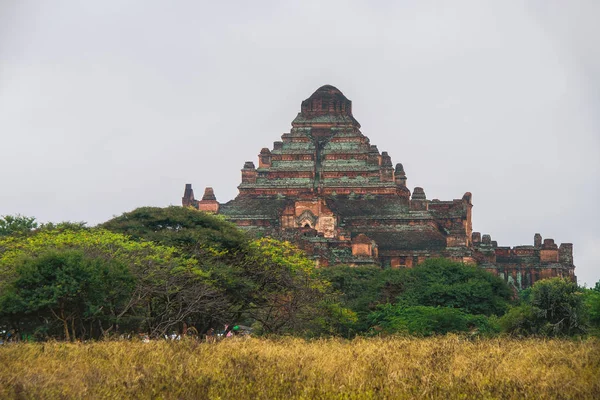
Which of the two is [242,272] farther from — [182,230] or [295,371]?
[295,371]

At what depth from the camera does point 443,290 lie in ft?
153

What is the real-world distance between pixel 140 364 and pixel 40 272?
11.2 metres

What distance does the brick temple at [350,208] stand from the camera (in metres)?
70.8

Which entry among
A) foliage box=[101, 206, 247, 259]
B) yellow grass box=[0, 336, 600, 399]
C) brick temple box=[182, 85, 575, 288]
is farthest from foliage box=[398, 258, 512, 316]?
yellow grass box=[0, 336, 600, 399]

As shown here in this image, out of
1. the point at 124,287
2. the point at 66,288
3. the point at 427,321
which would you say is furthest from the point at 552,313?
the point at 66,288

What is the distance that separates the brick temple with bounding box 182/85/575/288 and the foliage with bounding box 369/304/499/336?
79.4 feet

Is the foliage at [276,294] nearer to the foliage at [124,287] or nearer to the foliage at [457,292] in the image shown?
the foliage at [124,287]

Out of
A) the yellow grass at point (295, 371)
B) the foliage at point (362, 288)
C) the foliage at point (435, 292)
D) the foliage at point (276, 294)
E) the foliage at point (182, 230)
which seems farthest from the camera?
the foliage at point (435, 292)

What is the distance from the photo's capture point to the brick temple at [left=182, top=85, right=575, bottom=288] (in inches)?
2785

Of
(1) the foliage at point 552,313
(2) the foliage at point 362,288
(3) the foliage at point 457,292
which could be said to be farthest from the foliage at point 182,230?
(1) the foliage at point 552,313

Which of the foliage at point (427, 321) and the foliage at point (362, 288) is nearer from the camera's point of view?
the foliage at point (427, 321)

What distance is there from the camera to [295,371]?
19016mm

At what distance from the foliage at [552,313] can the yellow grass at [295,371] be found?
12954mm

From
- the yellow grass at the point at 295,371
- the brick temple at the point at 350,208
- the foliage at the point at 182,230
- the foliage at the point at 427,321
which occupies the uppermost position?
the brick temple at the point at 350,208
